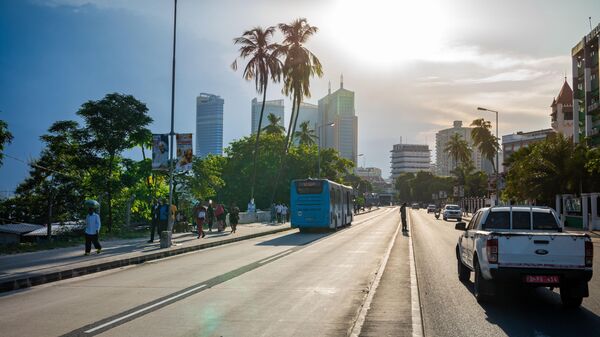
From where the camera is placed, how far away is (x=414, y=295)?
35.5 ft

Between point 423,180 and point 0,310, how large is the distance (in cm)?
18736

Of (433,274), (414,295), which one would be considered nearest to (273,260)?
(433,274)

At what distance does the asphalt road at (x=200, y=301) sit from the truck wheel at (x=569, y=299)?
3.46 meters

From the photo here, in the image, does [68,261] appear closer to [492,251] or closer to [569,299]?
[492,251]

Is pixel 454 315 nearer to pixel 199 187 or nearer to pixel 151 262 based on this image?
pixel 151 262

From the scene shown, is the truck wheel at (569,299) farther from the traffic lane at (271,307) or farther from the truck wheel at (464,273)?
the traffic lane at (271,307)

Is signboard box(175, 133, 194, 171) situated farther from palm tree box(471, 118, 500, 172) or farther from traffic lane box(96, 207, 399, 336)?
palm tree box(471, 118, 500, 172)

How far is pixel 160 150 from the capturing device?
23.5m

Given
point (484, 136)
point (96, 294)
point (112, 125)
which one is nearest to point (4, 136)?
point (112, 125)

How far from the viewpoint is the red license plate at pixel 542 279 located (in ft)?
31.5

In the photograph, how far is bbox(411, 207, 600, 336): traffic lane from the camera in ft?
26.6

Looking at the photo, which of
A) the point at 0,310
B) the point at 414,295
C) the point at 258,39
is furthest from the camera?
the point at 258,39

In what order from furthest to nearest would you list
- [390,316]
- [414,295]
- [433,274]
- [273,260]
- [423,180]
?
[423,180]
[273,260]
[433,274]
[414,295]
[390,316]

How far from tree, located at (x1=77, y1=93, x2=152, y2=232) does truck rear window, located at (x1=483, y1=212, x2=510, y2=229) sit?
2515 centimetres
